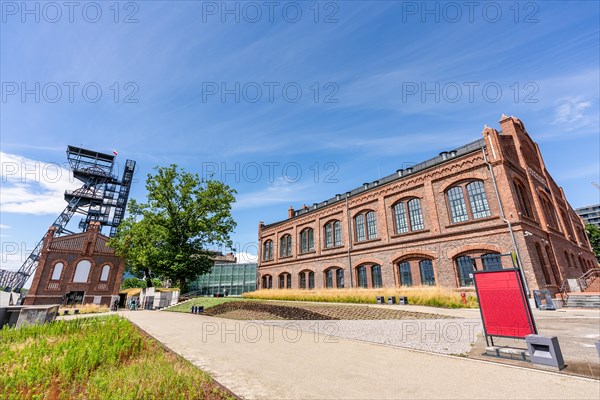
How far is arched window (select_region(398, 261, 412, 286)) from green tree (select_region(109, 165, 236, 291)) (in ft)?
55.3

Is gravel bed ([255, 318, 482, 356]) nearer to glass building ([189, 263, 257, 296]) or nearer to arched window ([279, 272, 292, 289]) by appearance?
arched window ([279, 272, 292, 289])

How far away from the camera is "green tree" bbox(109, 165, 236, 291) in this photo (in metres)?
23.6

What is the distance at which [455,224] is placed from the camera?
18.1 meters

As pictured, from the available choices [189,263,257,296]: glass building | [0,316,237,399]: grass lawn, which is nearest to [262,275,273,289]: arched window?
[189,263,257,296]: glass building

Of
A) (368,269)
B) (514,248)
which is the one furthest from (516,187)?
(368,269)

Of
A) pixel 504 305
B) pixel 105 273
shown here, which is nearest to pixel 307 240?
pixel 105 273

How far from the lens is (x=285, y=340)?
7.41 m

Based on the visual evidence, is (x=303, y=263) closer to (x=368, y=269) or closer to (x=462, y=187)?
(x=368, y=269)

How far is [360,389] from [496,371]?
2541 millimetres

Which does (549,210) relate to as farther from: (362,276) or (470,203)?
(362,276)

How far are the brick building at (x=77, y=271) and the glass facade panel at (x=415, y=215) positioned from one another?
1218 inches

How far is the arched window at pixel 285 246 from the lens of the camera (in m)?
33.6

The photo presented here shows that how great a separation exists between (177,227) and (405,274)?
20810 millimetres

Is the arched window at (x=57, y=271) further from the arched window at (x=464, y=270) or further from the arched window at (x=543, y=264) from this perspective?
the arched window at (x=543, y=264)
